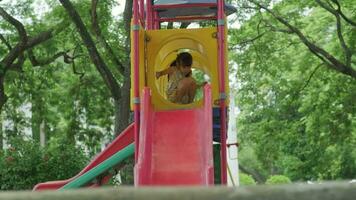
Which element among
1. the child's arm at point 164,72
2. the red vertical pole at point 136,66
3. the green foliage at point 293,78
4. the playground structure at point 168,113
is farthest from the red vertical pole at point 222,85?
the green foliage at point 293,78

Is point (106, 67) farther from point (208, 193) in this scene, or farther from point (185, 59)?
point (208, 193)

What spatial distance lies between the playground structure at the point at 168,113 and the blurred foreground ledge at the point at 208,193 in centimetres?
467

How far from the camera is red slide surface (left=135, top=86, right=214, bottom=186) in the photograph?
6.92 metres

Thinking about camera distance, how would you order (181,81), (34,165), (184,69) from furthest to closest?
(34,165)
(184,69)
(181,81)

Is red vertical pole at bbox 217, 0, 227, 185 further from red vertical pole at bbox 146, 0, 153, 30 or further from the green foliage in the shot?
the green foliage

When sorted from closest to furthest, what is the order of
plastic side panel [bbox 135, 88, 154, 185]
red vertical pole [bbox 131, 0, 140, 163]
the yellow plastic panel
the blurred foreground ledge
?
the blurred foreground ledge → plastic side panel [bbox 135, 88, 154, 185] → red vertical pole [bbox 131, 0, 140, 163] → the yellow plastic panel

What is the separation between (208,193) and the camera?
1.60 metres

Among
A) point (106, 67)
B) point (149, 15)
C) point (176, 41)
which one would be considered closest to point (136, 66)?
point (176, 41)

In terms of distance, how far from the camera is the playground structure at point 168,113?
707cm

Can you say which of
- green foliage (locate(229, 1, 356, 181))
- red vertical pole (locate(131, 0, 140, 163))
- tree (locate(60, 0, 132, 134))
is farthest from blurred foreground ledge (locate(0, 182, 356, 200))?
green foliage (locate(229, 1, 356, 181))

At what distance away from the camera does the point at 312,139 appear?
1873 centimetres

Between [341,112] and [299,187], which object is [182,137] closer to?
[299,187]

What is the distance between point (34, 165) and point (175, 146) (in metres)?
6.05

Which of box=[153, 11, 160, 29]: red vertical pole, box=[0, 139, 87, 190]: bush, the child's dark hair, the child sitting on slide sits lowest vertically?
box=[0, 139, 87, 190]: bush
